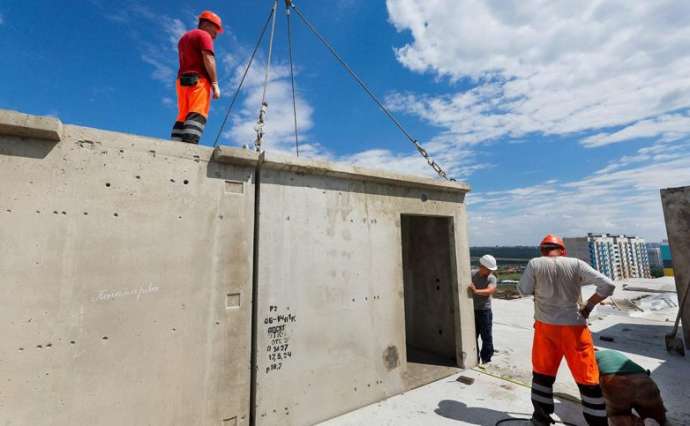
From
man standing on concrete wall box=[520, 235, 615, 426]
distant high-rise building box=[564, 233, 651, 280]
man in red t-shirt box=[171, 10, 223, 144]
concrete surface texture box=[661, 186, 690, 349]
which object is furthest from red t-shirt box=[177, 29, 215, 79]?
distant high-rise building box=[564, 233, 651, 280]

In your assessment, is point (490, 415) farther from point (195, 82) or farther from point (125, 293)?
point (195, 82)

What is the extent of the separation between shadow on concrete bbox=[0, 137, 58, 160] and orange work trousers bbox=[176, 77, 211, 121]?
1.34 m

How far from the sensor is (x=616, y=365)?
10.6 feet

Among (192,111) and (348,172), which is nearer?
(192,111)

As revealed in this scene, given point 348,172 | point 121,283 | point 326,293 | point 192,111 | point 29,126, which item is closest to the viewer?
point 29,126

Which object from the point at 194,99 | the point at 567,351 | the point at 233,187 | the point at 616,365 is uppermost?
the point at 194,99

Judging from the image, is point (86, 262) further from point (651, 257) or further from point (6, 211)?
point (651, 257)

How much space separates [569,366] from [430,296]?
112 inches

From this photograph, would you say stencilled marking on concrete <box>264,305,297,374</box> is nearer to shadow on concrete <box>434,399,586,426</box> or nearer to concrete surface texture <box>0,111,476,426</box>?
concrete surface texture <box>0,111,476,426</box>

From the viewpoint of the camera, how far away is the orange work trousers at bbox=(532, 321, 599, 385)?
3.05 metres

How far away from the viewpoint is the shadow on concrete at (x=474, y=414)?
3.49m

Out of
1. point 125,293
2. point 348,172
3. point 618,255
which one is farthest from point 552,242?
point 618,255

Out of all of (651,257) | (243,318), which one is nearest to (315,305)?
(243,318)

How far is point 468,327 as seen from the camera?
5.14m
